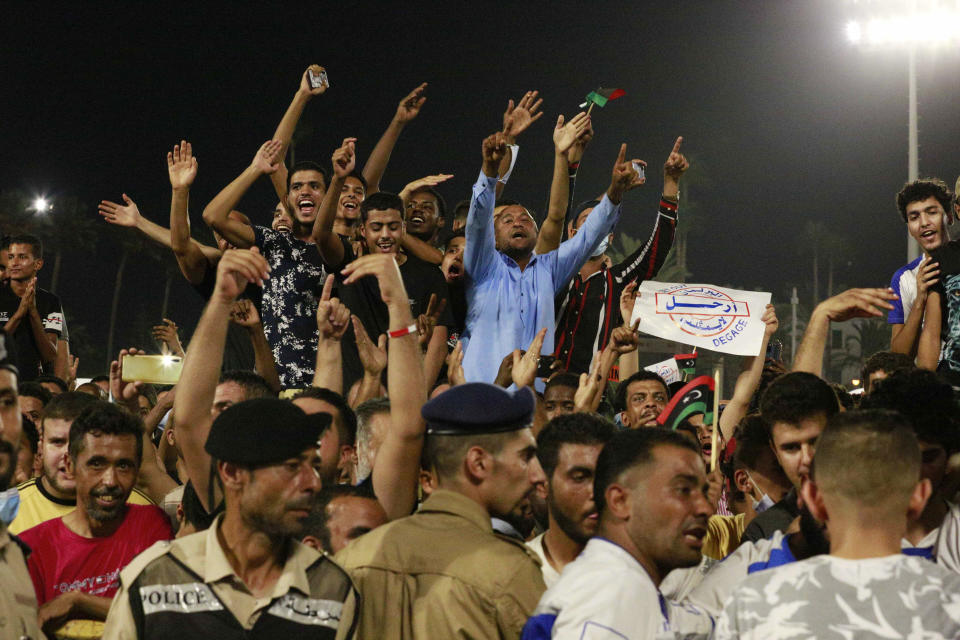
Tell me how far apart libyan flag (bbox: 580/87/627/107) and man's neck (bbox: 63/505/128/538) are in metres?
5.72

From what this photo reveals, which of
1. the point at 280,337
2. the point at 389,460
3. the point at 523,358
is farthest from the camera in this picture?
the point at 280,337

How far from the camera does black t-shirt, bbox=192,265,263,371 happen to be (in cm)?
786

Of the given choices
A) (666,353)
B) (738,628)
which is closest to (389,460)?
(738,628)

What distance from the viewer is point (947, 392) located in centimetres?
396

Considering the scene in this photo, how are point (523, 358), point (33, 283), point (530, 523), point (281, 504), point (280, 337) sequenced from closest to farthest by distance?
1. point (281, 504)
2. point (530, 523)
3. point (523, 358)
4. point (280, 337)
5. point (33, 283)

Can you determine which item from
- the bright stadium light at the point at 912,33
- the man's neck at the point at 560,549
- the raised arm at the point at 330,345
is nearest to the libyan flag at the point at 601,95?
the raised arm at the point at 330,345

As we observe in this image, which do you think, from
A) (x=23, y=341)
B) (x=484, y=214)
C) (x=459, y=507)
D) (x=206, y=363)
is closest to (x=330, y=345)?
(x=484, y=214)

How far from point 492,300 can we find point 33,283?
452 cm

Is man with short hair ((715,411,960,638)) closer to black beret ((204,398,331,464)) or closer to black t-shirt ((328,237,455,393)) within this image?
black beret ((204,398,331,464))

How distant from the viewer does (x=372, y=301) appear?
25.9 feet

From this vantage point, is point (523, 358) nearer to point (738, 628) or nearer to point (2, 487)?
point (738, 628)

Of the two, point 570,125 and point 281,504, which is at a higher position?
point 570,125

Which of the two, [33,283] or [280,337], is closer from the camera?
[280,337]

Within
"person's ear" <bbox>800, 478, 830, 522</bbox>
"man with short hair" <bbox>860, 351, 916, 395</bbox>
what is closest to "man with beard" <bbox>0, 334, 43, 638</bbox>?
"person's ear" <bbox>800, 478, 830, 522</bbox>
